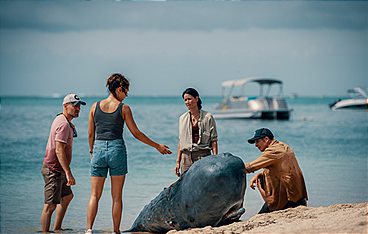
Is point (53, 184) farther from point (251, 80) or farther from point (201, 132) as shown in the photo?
point (251, 80)

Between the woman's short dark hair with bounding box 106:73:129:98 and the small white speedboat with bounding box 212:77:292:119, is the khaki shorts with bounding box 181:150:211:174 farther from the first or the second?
the small white speedboat with bounding box 212:77:292:119

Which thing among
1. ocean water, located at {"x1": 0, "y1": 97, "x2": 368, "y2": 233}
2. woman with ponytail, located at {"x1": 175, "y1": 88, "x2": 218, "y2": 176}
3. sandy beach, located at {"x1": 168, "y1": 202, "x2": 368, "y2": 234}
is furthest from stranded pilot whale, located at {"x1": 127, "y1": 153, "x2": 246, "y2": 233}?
ocean water, located at {"x1": 0, "y1": 97, "x2": 368, "y2": 233}

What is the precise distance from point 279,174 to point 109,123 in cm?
188

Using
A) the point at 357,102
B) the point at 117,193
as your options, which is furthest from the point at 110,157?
the point at 357,102

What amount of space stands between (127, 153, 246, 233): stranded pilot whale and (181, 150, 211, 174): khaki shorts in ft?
1.76

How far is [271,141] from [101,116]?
181 centimetres

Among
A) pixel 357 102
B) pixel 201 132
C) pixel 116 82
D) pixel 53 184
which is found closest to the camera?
pixel 116 82

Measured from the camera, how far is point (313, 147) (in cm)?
2275

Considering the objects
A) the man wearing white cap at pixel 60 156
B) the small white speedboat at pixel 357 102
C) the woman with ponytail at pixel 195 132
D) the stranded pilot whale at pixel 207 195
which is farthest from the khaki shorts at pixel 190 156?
the small white speedboat at pixel 357 102

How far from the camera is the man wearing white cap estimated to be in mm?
7469

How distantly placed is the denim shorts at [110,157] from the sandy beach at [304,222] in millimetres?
871

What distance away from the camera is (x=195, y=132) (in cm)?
784

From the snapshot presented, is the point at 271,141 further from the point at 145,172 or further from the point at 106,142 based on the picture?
the point at 145,172

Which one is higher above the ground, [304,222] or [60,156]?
[60,156]
